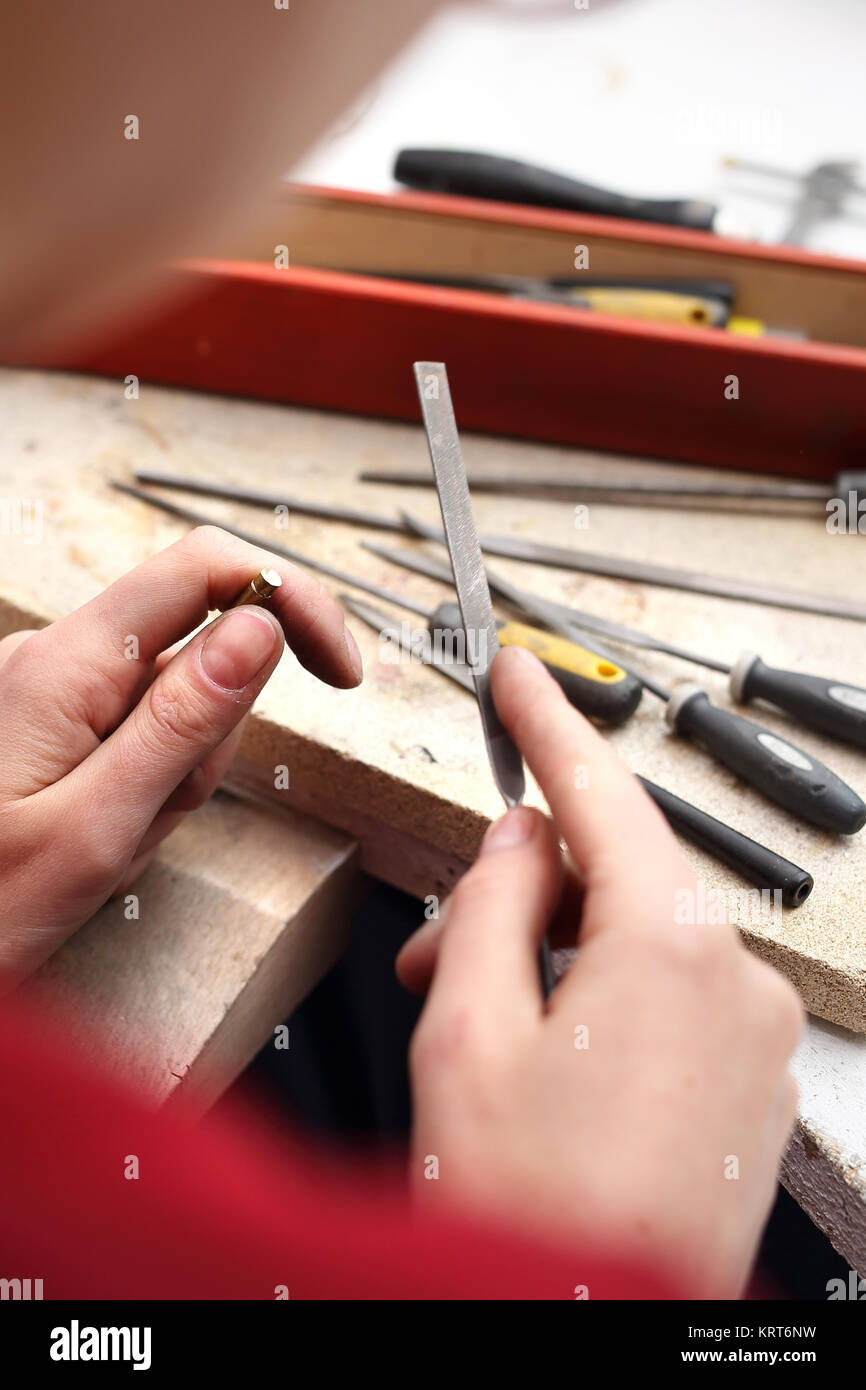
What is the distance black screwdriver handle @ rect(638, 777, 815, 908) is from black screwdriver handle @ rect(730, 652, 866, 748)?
138 mm

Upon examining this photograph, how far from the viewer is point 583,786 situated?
45cm

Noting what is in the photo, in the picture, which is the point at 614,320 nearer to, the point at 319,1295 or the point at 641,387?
the point at 641,387

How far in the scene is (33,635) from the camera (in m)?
0.68

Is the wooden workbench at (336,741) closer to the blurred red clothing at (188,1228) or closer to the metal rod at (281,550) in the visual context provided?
the metal rod at (281,550)

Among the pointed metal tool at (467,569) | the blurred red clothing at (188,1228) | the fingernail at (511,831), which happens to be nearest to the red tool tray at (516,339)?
the pointed metal tool at (467,569)

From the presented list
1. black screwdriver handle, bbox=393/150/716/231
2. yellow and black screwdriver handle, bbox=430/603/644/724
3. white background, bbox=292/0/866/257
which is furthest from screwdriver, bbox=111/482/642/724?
white background, bbox=292/0/866/257

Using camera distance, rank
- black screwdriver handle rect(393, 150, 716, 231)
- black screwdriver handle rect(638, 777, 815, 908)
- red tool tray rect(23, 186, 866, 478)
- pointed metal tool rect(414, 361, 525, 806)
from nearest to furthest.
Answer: pointed metal tool rect(414, 361, 525, 806)
black screwdriver handle rect(638, 777, 815, 908)
red tool tray rect(23, 186, 866, 478)
black screwdriver handle rect(393, 150, 716, 231)

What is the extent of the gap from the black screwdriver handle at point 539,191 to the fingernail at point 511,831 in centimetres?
106

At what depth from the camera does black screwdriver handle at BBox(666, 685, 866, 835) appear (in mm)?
714

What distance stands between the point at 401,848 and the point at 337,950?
0.15 m

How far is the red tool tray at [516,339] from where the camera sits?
104 centimetres

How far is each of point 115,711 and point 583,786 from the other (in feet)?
1.15

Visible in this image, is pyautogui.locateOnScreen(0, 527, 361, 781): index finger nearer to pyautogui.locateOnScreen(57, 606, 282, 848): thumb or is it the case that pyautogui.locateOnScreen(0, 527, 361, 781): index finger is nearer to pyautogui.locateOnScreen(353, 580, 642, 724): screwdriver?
pyautogui.locateOnScreen(57, 606, 282, 848): thumb
